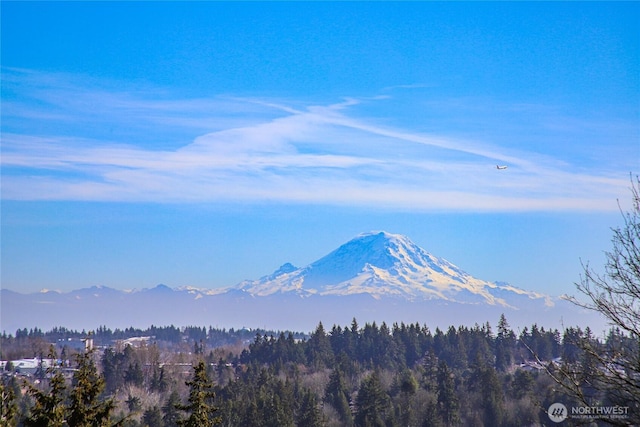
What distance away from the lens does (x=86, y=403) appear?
22.9 metres

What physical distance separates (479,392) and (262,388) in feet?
101

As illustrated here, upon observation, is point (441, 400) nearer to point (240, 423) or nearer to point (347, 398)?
point (347, 398)

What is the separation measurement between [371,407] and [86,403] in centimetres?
7543

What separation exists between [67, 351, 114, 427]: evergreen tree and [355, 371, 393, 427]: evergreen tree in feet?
241

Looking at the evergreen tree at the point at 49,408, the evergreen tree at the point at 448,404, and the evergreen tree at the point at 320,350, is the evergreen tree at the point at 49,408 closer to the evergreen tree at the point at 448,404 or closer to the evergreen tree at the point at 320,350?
the evergreen tree at the point at 448,404

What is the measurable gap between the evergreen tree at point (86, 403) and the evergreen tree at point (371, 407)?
7354cm

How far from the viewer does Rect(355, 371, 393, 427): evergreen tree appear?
94644 mm

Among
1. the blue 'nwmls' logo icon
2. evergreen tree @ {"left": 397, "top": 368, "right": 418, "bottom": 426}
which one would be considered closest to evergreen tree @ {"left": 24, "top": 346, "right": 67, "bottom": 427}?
the blue 'nwmls' logo icon

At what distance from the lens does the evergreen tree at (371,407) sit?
94.6m

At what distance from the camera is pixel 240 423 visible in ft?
277

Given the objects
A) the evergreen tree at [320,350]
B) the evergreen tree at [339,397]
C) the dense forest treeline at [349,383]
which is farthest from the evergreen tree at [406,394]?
the evergreen tree at [320,350]

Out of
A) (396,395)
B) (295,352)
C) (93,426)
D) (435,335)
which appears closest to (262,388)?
(396,395)

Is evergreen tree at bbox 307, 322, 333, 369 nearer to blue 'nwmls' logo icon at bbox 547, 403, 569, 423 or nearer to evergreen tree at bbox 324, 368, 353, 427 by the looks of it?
evergreen tree at bbox 324, 368, 353, 427

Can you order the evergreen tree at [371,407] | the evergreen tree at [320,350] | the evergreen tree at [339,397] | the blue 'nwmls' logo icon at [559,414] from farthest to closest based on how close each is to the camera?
the evergreen tree at [320,350]
the evergreen tree at [339,397]
the evergreen tree at [371,407]
the blue 'nwmls' logo icon at [559,414]
